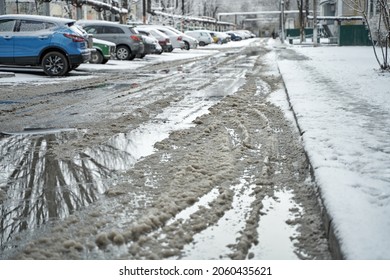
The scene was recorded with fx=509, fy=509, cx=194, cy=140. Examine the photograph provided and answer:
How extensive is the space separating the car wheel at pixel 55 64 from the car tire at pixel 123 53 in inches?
318

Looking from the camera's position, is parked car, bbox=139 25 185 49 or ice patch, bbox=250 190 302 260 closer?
ice patch, bbox=250 190 302 260

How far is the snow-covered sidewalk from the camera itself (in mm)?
2830

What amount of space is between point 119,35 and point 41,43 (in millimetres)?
7738

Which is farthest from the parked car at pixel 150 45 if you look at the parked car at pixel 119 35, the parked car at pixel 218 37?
the parked car at pixel 218 37

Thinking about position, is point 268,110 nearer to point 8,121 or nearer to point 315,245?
point 8,121

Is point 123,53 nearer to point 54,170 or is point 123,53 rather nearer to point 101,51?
point 101,51

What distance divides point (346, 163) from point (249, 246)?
1.70 m

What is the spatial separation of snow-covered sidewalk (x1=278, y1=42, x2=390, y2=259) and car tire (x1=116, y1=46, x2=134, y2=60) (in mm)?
13931

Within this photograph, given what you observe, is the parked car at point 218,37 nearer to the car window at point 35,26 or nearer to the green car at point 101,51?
the green car at point 101,51

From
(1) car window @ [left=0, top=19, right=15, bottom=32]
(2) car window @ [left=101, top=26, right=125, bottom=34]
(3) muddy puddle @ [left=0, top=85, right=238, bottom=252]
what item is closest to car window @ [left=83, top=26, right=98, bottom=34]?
(2) car window @ [left=101, top=26, right=125, bottom=34]

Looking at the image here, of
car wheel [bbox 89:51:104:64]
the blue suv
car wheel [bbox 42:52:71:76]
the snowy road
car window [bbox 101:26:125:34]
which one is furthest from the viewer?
car window [bbox 101:26:125:34]

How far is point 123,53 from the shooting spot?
885 inches

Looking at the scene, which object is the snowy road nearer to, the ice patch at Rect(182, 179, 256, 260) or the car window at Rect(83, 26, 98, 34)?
the ice patch at Rect(182, 179, 256, 260)
